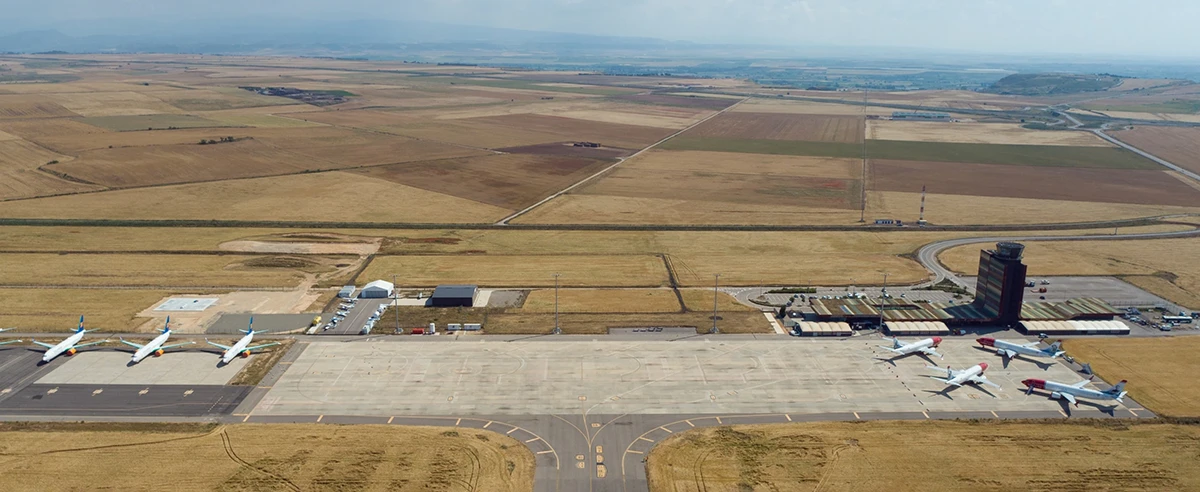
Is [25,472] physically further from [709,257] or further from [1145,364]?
[1145,364]

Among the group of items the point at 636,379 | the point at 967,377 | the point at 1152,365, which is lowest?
the point at 1152,365

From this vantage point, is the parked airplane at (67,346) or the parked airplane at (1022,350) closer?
the parked airplane at (67,346)

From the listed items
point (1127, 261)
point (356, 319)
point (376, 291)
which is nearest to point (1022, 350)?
point (1127, 261)

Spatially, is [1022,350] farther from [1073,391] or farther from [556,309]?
[556,309]

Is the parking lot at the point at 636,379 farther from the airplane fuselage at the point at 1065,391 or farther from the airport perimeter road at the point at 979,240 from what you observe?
the airport perimeter road at the point at 979,240

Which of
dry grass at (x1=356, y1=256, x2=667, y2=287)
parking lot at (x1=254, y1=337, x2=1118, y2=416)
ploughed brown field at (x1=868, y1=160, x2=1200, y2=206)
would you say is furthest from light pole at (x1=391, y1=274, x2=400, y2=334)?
ploughed brown field at (x1=868, y1=160, x2=1200, y2=206)

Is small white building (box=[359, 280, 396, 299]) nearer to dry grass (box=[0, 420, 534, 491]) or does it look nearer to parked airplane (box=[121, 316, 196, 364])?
parked airplane (box=[121, 316, 196, 364])

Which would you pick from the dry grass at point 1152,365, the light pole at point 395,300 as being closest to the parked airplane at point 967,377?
the dry grass at point 1152,365
